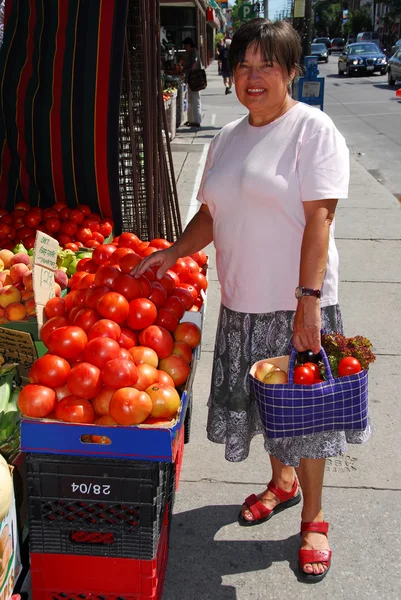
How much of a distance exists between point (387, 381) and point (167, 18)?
24751mm

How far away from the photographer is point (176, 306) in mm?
2748

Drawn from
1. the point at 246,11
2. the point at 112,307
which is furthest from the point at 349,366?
the point at 246,11

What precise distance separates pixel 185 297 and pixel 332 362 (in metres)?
0.85

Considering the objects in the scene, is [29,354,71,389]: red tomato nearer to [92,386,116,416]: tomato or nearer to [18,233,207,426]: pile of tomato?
[18,233,207,426]: pile of tomato

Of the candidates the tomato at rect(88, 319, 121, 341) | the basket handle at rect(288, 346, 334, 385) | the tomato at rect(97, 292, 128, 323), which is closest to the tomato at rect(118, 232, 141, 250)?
the tomato at rect(97, 292, 128, 323)

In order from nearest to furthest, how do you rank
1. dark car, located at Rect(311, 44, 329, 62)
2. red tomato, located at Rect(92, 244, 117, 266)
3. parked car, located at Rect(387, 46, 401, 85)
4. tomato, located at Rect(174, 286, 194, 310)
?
1. tomato, located at Rect(174, 286, 194, 310)
2. red tomato, located at Rect(92, 244, 117, 266)
3. parked car, located at Rect(387, 46, 401, 85)
4. dark car, located at Rect(311, 44, 329, 62)

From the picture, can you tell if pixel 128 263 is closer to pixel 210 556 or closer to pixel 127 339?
pixel 127 339

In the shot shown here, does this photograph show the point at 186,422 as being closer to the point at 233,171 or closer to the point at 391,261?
the point at 233,171

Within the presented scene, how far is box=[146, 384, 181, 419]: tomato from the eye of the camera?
212 cm

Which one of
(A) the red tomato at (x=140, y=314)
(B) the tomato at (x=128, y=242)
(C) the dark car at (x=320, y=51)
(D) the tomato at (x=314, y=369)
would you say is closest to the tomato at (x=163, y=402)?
(A) the red tomato at (x=140, y=314)

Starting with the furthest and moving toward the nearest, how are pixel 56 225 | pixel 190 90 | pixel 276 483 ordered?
pixel 190 90 < pixel 56 225 < pixel 276 483

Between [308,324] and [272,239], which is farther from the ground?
[272,239]

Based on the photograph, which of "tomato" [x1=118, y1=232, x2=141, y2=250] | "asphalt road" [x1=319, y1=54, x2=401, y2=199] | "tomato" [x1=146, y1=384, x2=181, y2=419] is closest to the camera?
"tomato" [x1=146, y1=384, x2=181, y2=419]

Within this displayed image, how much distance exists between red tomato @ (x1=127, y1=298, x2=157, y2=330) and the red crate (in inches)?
33.9
